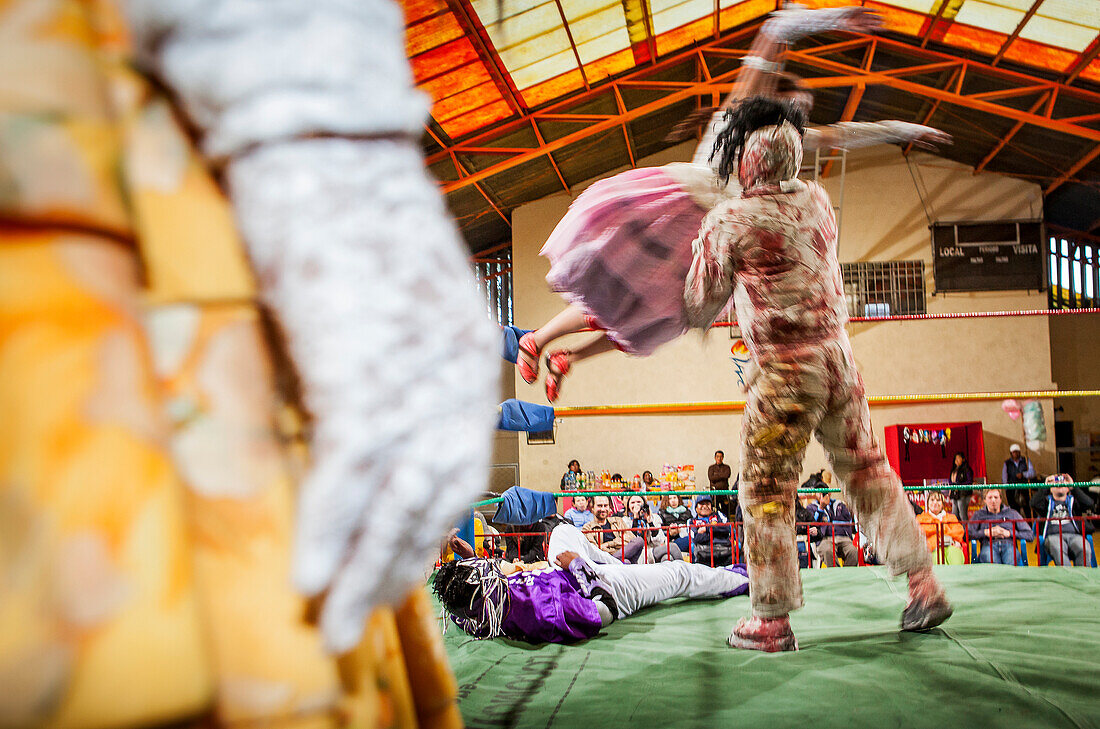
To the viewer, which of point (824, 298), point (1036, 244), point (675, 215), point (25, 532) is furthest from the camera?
point (1036, 244)

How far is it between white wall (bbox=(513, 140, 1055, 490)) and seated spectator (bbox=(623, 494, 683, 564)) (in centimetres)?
319

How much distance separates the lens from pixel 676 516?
7098mm

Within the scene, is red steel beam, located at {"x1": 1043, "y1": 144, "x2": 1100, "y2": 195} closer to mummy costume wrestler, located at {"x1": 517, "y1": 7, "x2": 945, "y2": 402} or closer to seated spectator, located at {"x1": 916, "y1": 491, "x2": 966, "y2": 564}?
seated spectator, located at {"x1": 916, "y1": 491, "x2": 966, "y2": 564}

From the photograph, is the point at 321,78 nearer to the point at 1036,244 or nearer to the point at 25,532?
the point at 25,532

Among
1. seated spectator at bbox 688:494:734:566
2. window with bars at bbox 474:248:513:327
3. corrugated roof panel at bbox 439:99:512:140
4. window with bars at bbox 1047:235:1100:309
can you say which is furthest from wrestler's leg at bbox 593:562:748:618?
window with bars at bbox 1047:235:1100:309

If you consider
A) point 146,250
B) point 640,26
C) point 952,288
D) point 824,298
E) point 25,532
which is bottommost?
point 25,532

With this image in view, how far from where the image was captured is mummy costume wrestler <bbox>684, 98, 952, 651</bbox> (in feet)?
5.33

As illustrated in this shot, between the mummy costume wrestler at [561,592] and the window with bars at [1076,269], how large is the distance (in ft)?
38.1

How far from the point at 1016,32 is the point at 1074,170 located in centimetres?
304

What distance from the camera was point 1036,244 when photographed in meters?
10.5

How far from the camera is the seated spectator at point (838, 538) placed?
5145 mm

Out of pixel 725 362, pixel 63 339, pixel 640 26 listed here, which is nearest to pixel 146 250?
pixel 63 339

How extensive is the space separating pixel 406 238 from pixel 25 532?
0.22m

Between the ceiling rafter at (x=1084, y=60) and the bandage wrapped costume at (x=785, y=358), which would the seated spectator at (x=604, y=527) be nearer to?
the bandage wrapped costume at (x=785, y=358)
